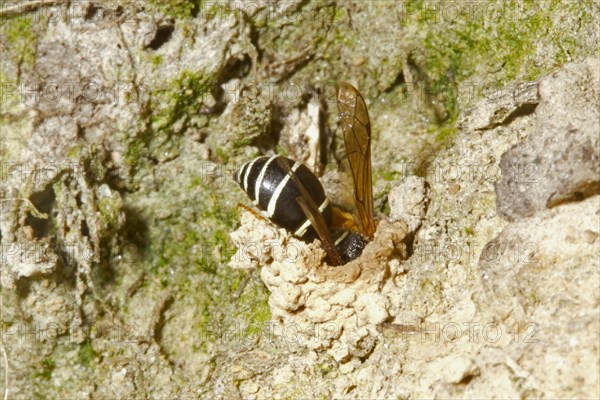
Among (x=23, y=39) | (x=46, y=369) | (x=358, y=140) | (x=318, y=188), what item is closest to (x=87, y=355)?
(x=46, y=369)

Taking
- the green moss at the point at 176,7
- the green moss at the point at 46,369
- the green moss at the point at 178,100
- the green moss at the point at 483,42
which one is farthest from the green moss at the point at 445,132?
the green moss at the point at 46,369

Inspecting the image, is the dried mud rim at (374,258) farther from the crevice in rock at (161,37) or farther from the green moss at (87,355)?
the crevice in rock at (161,37)

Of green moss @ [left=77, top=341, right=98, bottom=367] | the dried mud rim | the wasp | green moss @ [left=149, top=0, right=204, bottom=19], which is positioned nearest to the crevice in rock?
green moss @ [left=149, top=0, right=204, bottom=19]

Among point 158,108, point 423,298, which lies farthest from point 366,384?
point 158,108

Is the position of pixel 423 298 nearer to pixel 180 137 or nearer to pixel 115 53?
pixel 180 137

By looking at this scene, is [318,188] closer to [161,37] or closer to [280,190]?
[280,190]

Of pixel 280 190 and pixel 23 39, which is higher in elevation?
pixel 23 39

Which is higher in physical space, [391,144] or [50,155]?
[50,155]
